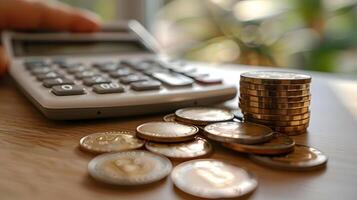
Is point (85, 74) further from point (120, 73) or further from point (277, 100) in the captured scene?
point (277, 100)

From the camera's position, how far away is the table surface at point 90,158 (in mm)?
240

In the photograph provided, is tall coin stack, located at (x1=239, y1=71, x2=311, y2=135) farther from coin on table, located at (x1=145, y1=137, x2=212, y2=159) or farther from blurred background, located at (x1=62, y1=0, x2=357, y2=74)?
blurred background, located at (x1=62, y1=0, x2=357, y2=74)

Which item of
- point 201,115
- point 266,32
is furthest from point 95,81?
point 266,32

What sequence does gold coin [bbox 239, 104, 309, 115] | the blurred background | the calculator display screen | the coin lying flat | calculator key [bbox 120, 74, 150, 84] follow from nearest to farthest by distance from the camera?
the coin lying flat → gold coin [bbox 239, 104, 309, 115] → calculator key [bbox 120, 74, 150, 84] → the calculator display screen → the blurred background

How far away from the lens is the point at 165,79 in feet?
1.47

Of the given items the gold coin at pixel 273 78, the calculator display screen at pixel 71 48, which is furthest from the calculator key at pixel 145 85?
the calculator display screen at pixel 71 48

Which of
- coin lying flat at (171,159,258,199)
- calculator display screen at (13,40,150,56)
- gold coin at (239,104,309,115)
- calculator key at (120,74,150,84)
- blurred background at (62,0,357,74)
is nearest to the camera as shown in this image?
coin lying flat at (171,159,258,199)

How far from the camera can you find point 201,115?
1.23 ft

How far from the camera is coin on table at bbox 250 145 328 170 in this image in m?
0.27

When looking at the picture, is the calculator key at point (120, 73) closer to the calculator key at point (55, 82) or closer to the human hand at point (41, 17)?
the calculator key at point (55, 82)

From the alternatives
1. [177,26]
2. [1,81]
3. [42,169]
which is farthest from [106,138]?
[177,26]

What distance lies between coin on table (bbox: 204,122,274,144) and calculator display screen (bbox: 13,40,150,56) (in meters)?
0.36

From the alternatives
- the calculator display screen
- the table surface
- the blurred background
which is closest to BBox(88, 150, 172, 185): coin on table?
the table surface

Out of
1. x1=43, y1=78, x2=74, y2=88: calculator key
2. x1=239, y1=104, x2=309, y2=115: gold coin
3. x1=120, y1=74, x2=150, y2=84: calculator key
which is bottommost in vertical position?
x1=239, y1=104, x2=309, y2=115: gold coin
